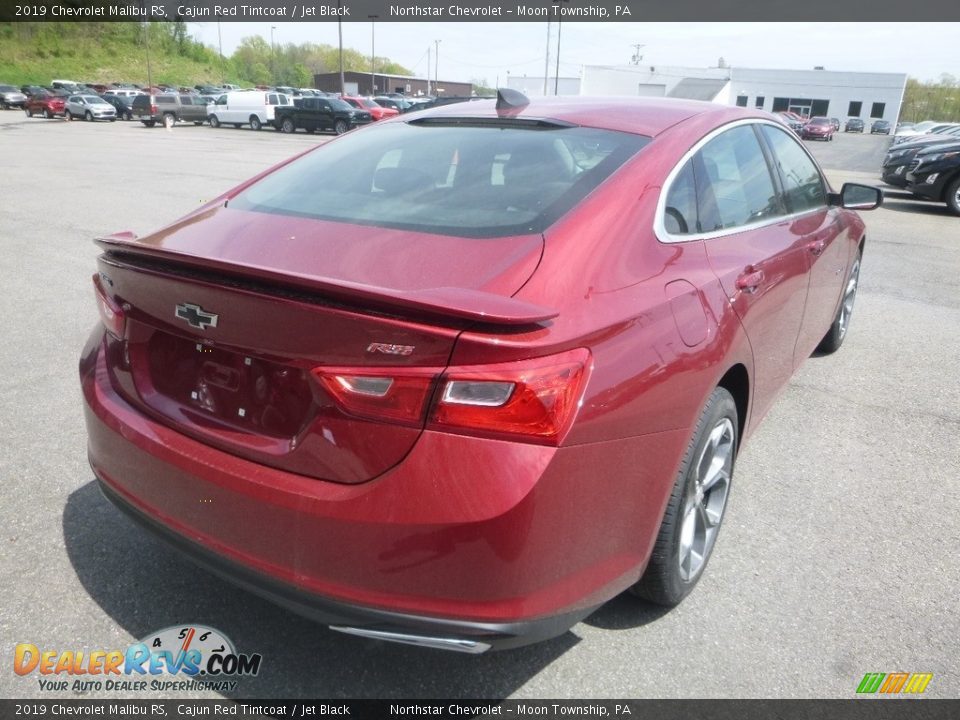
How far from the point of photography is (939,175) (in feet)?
43.7

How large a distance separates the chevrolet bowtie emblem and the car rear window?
579mm

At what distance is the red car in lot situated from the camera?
175 centimetres

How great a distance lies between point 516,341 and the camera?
1739 millimetres

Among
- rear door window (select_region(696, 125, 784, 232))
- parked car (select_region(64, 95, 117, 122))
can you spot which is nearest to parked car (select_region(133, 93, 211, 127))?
parked car (select_region(64, 95, 117, 122))

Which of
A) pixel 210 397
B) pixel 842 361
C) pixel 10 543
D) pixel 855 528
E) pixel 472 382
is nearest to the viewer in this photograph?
pixel 472 382

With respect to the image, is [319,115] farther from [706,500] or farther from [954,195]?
[706,500]

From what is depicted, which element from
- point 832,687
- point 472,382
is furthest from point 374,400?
point 832,687

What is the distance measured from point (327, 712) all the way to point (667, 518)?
115 cm

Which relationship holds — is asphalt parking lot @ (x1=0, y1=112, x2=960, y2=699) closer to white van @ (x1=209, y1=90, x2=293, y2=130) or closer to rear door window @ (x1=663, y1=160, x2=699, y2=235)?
rear door window @ (x1=663, y1=160, x2=699, y2=235)

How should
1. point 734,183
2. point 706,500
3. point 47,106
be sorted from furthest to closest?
point 47,106 < point 734,183 < point 706,500

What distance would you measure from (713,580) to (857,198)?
2578 millimetres

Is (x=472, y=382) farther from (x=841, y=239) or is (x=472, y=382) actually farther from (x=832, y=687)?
(x=841, y=239)

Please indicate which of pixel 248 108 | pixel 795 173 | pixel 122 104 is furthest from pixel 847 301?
pixel 122 104

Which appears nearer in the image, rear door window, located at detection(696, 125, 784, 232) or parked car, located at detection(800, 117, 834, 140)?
rear door window, located at detection(696, 125, 784, 232)
